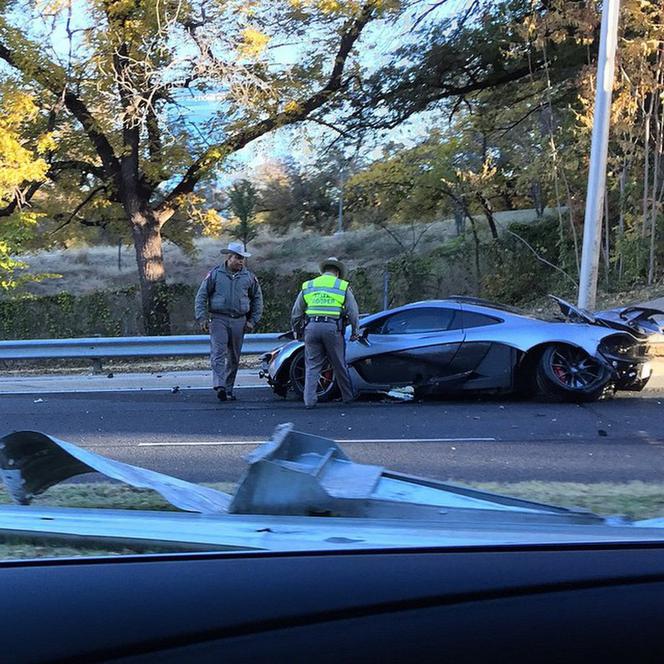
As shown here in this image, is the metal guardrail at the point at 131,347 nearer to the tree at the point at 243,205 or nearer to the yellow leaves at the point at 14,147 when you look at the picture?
the yellow leaves at the point at 14,147

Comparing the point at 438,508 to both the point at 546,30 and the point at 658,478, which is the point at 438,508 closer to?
the point at 658,478

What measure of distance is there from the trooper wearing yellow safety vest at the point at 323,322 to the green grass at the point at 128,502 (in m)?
5.03

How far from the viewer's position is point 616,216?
60.1 ft

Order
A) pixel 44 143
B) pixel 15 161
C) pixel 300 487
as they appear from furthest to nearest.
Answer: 1. pixel 44 143
2. pixel 15 161
3. pixel 300 487

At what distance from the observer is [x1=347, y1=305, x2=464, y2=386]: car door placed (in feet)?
28.9

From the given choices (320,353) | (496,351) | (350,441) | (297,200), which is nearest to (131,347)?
(320,353)

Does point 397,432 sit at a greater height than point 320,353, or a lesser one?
lesser

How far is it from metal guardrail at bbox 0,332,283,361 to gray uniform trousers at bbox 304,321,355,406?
368cm

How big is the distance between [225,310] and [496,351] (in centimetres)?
339

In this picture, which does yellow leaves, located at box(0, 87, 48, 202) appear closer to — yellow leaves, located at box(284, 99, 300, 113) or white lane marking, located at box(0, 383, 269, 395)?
yellow leaves, located at box(284, 99, 300, 113)

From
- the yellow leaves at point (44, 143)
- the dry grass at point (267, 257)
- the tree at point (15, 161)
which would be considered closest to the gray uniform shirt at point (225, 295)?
the tree at point (15, 161)

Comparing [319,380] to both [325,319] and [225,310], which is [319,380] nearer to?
[325,319]

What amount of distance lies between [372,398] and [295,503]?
762 centimetres

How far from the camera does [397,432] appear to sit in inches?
294
